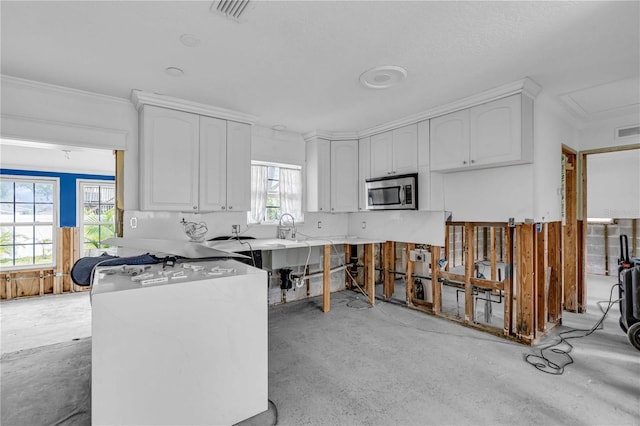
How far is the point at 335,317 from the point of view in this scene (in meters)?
3.56

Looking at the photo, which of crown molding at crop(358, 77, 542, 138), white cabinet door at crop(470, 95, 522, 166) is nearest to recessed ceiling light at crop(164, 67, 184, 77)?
crown molding at crop(358, 77, 542, 138)

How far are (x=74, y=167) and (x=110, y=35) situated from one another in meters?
4.38

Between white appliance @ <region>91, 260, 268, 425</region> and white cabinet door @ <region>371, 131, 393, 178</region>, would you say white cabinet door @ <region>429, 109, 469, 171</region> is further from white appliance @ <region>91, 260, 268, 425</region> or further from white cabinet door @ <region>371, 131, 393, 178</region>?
white appliance @ <region>91, 260, 268, 425</region>

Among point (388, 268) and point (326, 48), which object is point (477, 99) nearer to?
point (326, 48)

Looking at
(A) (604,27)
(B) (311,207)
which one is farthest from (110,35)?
(A) (604,27)

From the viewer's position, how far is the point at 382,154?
4.03m

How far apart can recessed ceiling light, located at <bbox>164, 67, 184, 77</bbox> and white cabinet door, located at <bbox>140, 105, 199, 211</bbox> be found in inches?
23.9

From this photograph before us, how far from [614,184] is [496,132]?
533 cm

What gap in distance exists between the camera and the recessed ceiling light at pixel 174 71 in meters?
2.44

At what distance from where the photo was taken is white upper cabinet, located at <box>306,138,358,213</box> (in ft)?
14.0

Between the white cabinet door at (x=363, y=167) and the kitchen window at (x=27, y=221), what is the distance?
5189 mm

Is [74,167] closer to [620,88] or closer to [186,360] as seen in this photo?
[186,360]

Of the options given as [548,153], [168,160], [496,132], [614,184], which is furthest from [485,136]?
[614,184]

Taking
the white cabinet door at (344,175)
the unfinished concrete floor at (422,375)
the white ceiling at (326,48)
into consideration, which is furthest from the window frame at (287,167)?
the unfinished concrete floor at (422,375)
